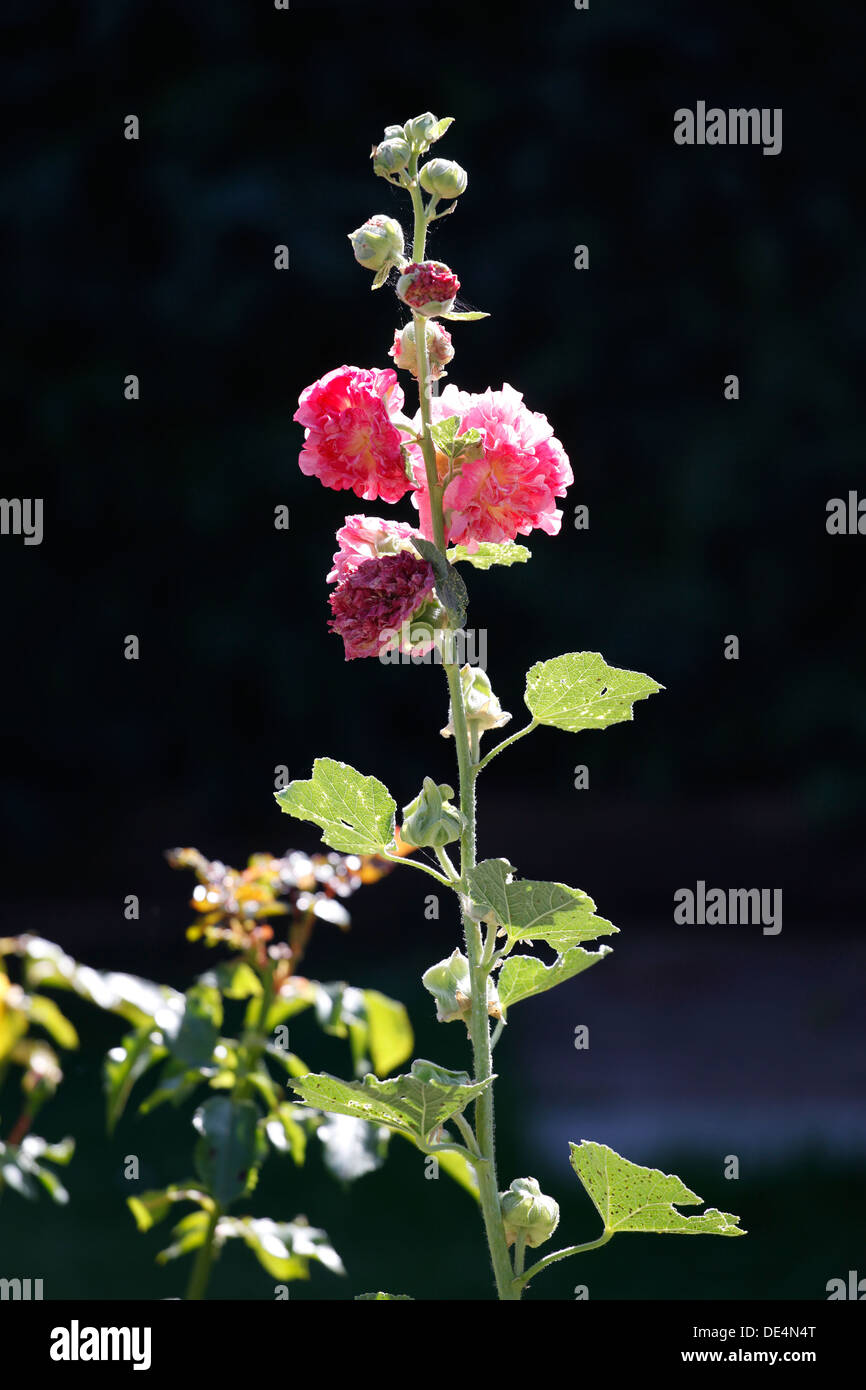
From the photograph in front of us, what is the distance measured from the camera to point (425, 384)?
0.93 metres

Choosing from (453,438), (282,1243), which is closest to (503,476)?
(453,438)

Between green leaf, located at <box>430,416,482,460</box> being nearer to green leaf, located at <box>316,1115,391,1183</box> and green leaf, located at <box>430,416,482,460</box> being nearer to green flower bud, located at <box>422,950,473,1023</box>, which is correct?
green flower bud, located at <box>422,950,473,1023</box>

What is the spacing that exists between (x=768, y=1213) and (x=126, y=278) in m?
3.30

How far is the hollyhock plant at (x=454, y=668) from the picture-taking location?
0.89 meters

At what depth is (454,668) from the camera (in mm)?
925

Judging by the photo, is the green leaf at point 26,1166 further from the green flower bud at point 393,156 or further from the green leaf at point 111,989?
the green flower bud at point 393,156

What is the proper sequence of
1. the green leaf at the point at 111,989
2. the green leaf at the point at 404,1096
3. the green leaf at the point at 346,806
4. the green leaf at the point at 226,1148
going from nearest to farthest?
the green leaf at the point at 404,1096
the green leaf at the point at 346,806
the green leaf at the point at 226,1148
the green leaf at the point at 111,989

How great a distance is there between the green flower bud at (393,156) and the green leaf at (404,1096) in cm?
53

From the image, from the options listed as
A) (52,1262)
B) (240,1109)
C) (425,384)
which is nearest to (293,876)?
(240,1109)

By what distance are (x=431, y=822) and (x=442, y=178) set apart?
1.27ft

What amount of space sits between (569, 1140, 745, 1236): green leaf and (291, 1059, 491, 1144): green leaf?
0.32ft

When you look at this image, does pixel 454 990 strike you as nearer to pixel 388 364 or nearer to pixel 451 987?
pixel 451 987

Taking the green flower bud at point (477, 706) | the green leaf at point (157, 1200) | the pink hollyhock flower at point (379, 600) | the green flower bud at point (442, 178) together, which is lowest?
the green leaf at point (157, 1200)

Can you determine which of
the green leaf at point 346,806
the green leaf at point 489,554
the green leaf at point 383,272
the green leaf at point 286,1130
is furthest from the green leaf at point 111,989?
the green leaf at point 383,272
